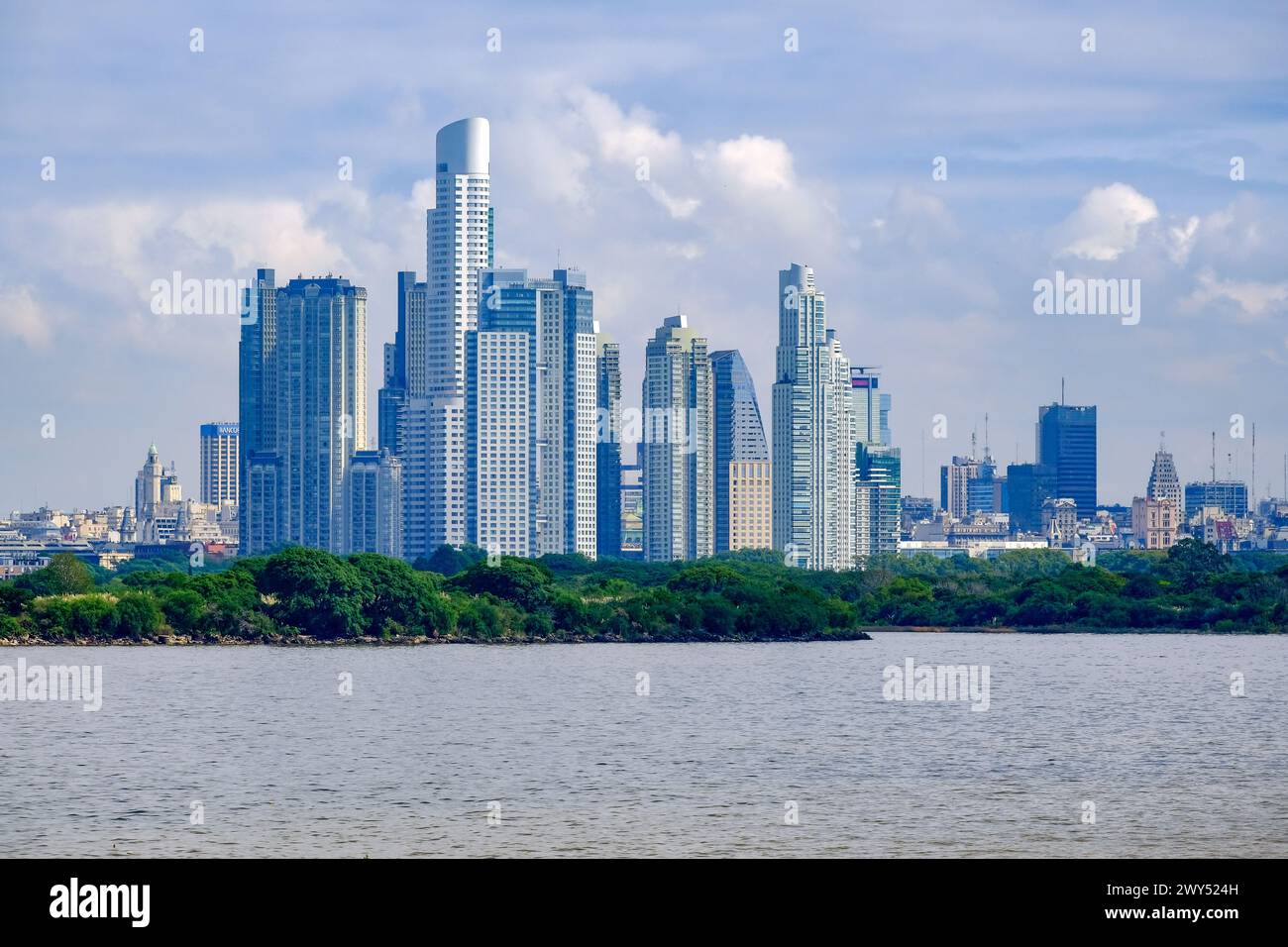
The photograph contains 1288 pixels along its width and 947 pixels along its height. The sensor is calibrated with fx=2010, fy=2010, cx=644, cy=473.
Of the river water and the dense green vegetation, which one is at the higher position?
the dense green vegetation

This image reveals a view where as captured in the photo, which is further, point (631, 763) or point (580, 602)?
point (580, 602)

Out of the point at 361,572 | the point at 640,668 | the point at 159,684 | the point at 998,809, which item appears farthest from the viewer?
the point at 361,572

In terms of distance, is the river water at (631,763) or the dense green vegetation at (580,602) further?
the dense green vegetation at (580,602)

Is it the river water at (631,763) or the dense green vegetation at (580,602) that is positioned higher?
the dense green vegetation at (580,602)

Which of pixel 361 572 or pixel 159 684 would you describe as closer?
pixel 159 684

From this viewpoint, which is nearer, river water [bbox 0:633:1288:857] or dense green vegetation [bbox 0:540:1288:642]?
river water [bbox 0:633:1288:857]
